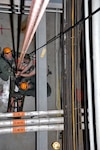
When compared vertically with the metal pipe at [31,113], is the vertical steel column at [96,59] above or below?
above

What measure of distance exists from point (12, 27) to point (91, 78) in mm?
1829

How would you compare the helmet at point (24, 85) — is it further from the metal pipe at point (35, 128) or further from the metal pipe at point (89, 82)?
the metal pipe at point (89, 82)

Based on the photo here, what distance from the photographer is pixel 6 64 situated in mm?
2844

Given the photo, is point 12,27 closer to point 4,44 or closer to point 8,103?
point 4,44

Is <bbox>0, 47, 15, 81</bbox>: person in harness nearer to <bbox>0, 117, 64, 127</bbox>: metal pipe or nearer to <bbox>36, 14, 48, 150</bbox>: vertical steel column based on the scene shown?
<bbox>36, 14, 48, 150</bbox>: vertical steel column

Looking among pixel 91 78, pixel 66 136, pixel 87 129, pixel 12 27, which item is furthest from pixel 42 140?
pixel 12 27

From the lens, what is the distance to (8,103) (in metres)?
3.01

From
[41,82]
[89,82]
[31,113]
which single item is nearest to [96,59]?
[89,82]

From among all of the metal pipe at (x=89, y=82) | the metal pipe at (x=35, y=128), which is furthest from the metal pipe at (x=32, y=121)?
the metal pipe at (x=89, y=82)

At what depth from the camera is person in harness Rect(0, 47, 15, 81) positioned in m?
2.82

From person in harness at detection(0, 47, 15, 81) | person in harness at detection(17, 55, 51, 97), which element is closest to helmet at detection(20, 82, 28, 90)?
person in harness at detection(17, 55, 51, 97)

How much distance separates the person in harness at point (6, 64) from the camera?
282cm

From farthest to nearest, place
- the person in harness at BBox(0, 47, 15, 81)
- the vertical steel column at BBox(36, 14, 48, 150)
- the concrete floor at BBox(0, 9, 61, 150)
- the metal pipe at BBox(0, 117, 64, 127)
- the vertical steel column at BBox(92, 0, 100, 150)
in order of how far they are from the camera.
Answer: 1. the concrete floor at BBox(0, 9, 61, 150)
2. the person in harness at BBox(0, 47, 15, 81)
3. the vertical steel column at BBox(36, 14, 48, 150)
4. the metal pipe at BBox(0, 117, 64, 127)
5. the vertical steel column at BBox(92, 0, 100, 150)

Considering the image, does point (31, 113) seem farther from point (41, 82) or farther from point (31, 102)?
point (31, 102)
